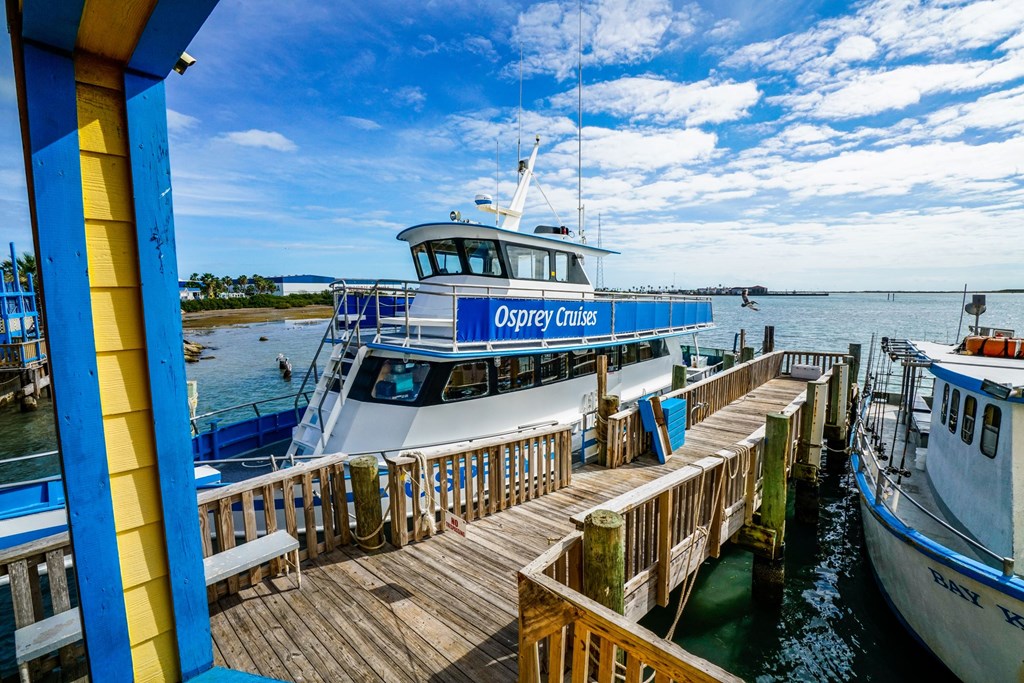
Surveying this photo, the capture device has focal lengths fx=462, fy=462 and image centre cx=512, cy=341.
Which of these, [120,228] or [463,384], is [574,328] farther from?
[120,228]

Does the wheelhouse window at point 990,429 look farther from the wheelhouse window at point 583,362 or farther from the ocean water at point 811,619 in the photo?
the wheelhouse window at point 583,362

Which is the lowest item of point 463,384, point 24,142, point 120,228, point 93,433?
point 463,384

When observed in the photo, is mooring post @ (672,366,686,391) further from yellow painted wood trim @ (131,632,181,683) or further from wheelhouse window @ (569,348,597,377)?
yellow painted wood trim @ (131,632,181,683)

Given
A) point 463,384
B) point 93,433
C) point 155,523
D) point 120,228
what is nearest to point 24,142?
point 120,228

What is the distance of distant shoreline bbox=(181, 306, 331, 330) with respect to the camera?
91.8m

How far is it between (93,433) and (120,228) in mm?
934

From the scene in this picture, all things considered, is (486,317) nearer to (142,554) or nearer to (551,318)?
(551,318)

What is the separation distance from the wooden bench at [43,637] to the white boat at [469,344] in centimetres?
392

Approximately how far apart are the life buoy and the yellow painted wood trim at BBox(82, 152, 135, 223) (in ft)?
44.3

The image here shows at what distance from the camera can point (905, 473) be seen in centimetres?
958

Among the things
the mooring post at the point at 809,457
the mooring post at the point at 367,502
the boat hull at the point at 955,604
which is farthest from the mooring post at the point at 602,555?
the mooring post at the point at 809,457

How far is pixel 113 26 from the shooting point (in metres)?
1.89

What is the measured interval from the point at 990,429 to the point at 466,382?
27.3 feet

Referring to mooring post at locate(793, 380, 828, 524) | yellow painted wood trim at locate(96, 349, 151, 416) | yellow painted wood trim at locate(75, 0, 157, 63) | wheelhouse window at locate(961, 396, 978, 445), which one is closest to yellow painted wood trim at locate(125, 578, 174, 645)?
yellow painted wood trim at locate(96, 349, 151, 416)
